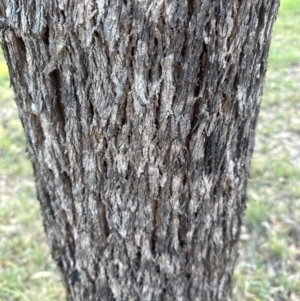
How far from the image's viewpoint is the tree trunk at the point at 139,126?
0.94 m

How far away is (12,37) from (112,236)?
2.31 ft

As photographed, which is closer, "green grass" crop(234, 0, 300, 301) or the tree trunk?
the tree trunk

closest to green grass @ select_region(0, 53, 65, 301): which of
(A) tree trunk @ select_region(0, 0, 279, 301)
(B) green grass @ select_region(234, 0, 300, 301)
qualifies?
(A) tree trunk @ select_region(0, 0, 279, 301)

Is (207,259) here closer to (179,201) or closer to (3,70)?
(179,201)

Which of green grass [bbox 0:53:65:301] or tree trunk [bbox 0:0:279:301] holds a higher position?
tree trunk [bbox 0:0:279:301]

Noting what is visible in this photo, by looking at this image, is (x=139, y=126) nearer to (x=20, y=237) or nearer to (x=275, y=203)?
(x=20, y=237)

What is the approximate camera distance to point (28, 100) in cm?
114

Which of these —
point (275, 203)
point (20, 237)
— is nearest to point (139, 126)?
point (20, 237)

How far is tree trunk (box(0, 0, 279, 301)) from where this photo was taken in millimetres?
937

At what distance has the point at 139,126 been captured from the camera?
42.3 inches

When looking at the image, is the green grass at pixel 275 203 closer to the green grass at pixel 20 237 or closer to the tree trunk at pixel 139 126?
the tree trunk at pixel 139 126

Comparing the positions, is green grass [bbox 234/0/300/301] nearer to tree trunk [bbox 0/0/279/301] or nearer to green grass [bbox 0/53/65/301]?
tree trunk [bbox 0/0/279/301]

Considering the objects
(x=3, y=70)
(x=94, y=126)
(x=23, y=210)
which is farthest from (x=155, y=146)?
(x=3, y=70)

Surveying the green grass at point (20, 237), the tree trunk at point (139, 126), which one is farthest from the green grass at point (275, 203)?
the green grass at point (20, 237)
